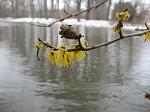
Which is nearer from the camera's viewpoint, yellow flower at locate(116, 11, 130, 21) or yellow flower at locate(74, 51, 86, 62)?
yellow flower at locate(116, 11, 130, 21)

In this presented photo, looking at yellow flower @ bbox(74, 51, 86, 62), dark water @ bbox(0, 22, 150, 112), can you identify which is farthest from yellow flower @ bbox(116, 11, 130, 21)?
dark water @ bbox(0, 22, 150, 112)

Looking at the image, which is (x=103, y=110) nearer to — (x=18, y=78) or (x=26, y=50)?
(x=18, y=78)

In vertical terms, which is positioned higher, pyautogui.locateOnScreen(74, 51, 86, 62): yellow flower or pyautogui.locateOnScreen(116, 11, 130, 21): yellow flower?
pyautogui.locateOnScreen(116, 11, 130, 21): yellow flower

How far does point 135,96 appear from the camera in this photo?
8367 mm

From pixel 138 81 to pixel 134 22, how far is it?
3484 cm

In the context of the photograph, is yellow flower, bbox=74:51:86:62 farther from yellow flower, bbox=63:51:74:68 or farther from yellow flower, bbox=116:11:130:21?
yellow flower, bbox=116:11:130:21

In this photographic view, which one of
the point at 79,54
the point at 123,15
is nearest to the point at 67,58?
the point at 79,54

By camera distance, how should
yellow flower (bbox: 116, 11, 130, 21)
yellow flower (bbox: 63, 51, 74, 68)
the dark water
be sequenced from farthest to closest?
the dark water
yellow flower (bbox: 63, 51, 74, 68)
yellow flower (bbox: 116, 11, 130, 21)

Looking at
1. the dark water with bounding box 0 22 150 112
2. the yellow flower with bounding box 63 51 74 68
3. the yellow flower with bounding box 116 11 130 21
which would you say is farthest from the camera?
the dark water with bounding box 0 22 150 112

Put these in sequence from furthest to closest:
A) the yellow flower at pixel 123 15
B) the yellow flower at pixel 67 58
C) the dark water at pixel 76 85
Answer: the dark water at pixel 76 85 → the yellow flower at pixel 67 58 → the yellow flower at pixel 123 15

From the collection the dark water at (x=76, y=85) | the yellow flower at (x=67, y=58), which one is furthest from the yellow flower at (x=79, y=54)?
the dark water at (x=76, y=85)

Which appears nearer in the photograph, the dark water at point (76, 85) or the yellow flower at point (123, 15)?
the yellow flower at point (123, 15)

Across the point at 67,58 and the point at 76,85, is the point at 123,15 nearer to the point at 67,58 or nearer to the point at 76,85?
the point at 67,58

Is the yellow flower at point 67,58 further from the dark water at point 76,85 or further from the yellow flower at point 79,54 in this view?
the dark water at point 76,85
